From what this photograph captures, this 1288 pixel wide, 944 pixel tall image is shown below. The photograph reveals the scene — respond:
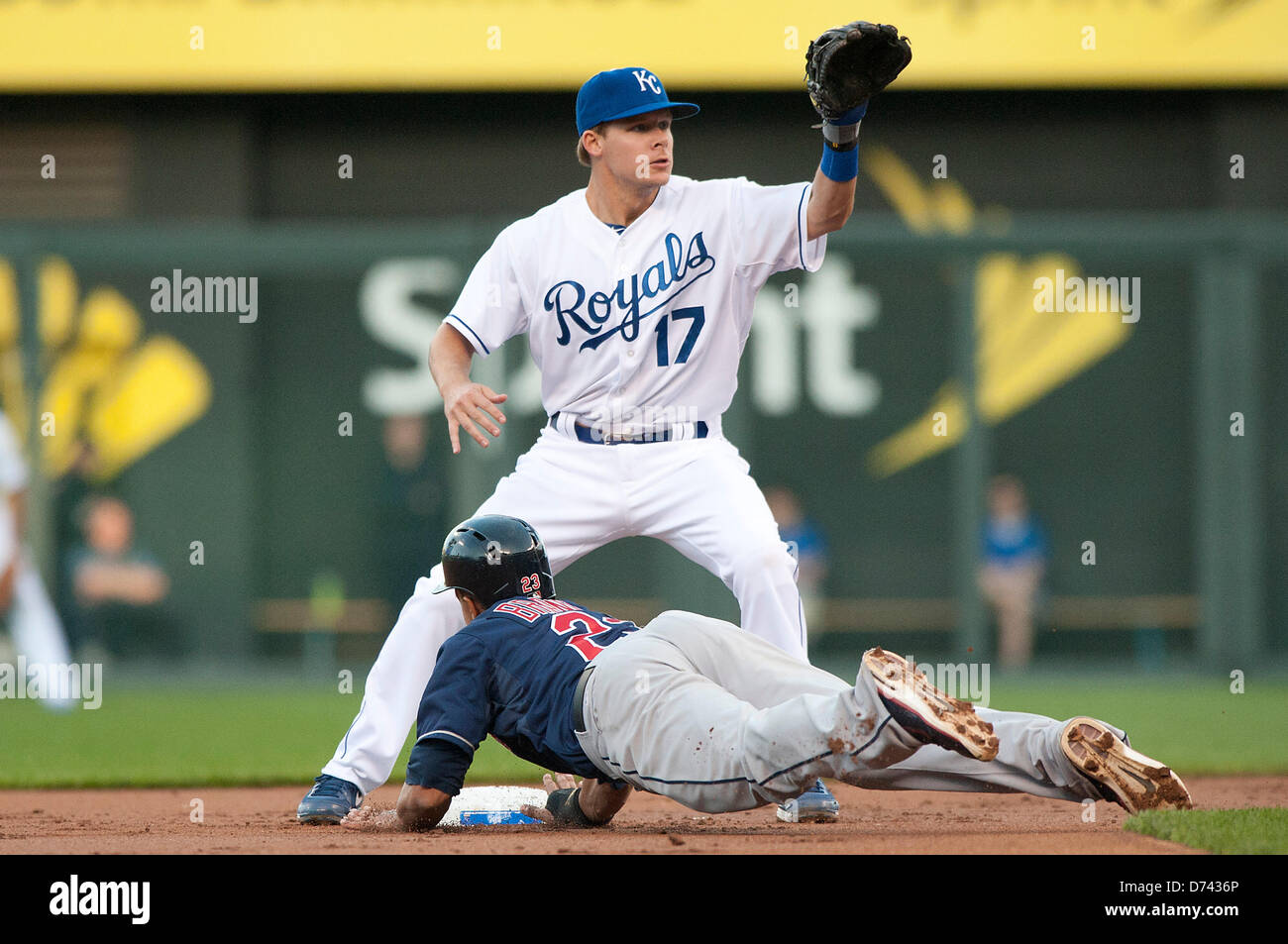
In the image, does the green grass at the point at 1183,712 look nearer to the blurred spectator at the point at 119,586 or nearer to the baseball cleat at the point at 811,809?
the baseball cleat at the point at 811,809

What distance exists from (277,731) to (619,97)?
3972 millimetres

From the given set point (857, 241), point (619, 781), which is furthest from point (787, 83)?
point (619, 781)

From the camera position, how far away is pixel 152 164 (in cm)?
1141

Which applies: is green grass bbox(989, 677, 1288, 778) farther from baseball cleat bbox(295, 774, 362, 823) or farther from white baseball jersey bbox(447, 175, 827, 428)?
baseball cleat bbox(295, 774, 362, 823)

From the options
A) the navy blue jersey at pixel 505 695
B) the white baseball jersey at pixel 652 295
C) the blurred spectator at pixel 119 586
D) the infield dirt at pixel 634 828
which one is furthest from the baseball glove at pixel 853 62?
the blurred spectator at pixel 119 586

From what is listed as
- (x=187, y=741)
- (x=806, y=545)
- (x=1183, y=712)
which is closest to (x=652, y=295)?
(x=187, y=741)

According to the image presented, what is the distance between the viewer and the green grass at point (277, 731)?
556 cm

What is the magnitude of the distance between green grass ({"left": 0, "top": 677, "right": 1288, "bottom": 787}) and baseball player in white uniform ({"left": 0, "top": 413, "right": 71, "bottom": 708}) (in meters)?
0.48

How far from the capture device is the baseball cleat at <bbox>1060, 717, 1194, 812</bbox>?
3396 mm

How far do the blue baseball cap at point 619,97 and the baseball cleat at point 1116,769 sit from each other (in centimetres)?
196

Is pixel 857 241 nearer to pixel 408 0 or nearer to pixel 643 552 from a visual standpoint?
pixel 643 552

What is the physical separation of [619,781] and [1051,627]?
717 cm

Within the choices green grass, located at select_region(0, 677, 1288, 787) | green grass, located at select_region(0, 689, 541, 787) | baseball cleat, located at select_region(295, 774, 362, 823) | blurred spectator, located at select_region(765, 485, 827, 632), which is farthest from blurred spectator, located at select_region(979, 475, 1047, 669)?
baseball cleat, located at select_region(295, 774, 362, 823)

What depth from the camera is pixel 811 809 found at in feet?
13.5
